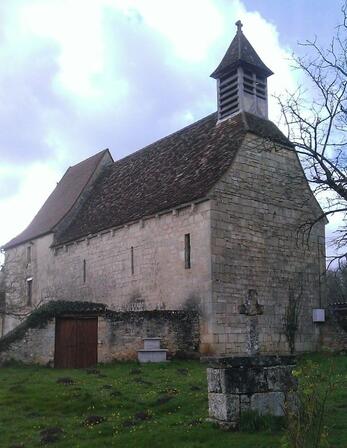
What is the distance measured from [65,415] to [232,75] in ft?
56.3

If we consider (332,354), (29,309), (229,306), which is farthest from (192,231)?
(29,309)

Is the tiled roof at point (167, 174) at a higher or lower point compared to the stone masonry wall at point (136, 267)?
higher

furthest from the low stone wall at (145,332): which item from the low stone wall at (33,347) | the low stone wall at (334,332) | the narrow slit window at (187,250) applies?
the low stone wall at (334,332)

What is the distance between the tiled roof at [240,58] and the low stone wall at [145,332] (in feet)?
36.2

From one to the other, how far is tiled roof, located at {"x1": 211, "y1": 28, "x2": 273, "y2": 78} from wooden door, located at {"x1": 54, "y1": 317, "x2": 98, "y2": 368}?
12180 millimetres

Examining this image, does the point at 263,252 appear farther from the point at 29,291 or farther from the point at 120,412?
the point at 29,291

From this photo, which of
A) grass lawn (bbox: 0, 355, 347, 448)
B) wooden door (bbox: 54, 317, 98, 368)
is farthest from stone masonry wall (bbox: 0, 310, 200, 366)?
grass lawn (bbox: 0, 355, 347, 448)

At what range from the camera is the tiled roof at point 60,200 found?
3162 centimetres

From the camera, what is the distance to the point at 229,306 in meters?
20.4

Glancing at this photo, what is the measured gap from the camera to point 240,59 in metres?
24.1

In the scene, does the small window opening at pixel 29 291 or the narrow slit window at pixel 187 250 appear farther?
the small window opening at pixel 29 291

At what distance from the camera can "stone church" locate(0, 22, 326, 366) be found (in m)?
20.2

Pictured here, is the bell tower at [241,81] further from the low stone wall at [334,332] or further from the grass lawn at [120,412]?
the grass lawn at [120,412]

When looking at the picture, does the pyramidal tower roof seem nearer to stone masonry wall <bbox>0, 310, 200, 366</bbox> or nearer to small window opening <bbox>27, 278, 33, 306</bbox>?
stone masonry wall <bbox>0, 310, 200, 366</bbox>
